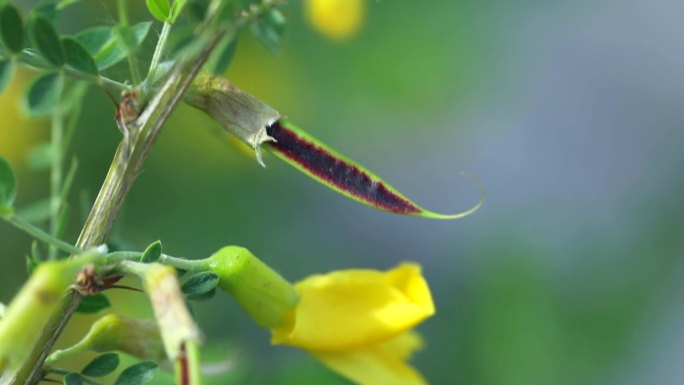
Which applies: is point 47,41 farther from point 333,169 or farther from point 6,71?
point 333,169

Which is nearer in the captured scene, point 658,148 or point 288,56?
point 288,56

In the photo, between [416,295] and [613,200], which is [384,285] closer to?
[416,295]

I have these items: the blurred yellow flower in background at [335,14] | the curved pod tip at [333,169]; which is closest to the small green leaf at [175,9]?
the curved pod tip at [333,169]

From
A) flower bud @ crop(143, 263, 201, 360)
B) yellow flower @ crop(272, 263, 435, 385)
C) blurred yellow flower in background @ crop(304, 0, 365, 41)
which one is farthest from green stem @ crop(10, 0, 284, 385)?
blurred yellow flower in background @ crop(304, 0, 365, 41)

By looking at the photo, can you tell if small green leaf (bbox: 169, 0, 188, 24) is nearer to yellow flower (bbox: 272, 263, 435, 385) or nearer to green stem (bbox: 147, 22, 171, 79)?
green stem (bbox: 147, 22, 171, 79)

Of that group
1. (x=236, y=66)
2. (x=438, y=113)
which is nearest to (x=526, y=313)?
(x=236, y=66)
